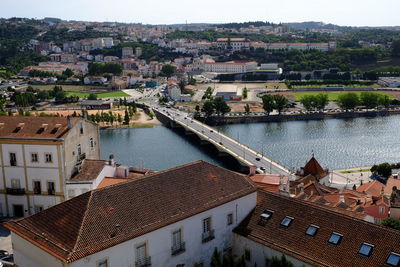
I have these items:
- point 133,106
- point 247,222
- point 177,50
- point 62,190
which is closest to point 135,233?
point 247,222

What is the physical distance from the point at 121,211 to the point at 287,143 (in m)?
44.2

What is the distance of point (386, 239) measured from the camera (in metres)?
12.4

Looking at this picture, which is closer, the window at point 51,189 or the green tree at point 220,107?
the window at point 51,189

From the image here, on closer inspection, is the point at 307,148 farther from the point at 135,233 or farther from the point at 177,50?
the point at 177,50

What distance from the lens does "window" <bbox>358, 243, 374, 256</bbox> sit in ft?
40.4

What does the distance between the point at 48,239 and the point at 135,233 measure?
2241 mm

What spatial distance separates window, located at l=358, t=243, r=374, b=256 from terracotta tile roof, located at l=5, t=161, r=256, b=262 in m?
4.19

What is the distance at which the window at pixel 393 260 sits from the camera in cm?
1176

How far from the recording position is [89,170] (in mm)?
23625

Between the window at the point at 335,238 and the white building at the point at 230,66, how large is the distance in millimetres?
111431

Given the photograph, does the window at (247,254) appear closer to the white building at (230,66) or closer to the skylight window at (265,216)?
the skylight window at (265,216)

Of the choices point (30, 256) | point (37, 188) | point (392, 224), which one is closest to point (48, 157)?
point (37, 188)

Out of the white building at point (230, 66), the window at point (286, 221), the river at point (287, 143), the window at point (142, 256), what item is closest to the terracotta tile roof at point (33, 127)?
the window at point (142, 256)

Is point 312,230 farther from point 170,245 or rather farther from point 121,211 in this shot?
point 121,211
